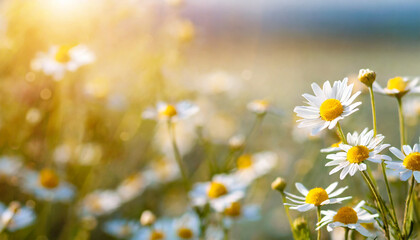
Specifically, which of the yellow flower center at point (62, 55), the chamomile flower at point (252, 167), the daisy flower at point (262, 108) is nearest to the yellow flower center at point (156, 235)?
the chamomile flower at point (252, 167)

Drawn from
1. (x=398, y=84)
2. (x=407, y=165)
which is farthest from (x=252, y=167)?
(x=407, y=165)

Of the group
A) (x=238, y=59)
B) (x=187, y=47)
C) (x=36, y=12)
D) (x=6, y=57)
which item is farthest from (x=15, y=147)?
(x=238, y=59)

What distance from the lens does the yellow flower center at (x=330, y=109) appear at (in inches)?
36.7

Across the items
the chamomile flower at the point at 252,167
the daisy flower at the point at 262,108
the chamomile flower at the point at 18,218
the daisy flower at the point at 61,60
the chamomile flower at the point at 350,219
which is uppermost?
the daisy flower at the point at 61,60

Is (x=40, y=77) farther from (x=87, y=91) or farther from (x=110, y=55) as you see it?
(x=110, y=55)

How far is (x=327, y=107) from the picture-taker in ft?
3.11

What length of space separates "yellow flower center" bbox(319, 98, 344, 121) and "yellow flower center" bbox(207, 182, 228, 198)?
0.57m

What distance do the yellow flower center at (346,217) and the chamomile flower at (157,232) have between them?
0.82 metres

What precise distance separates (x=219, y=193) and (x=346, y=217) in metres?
0.59

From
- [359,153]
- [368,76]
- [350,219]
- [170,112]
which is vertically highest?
[170,112]

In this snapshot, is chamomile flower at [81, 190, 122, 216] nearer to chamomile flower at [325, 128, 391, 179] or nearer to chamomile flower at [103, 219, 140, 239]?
chamomile flower at [103, 219, 140, 239]

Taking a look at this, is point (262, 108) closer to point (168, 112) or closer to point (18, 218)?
point (168, 112)

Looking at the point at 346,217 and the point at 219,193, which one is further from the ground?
the point at 219,193

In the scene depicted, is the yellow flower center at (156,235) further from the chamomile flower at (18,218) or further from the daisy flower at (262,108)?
the daisy flower at (262,108)
